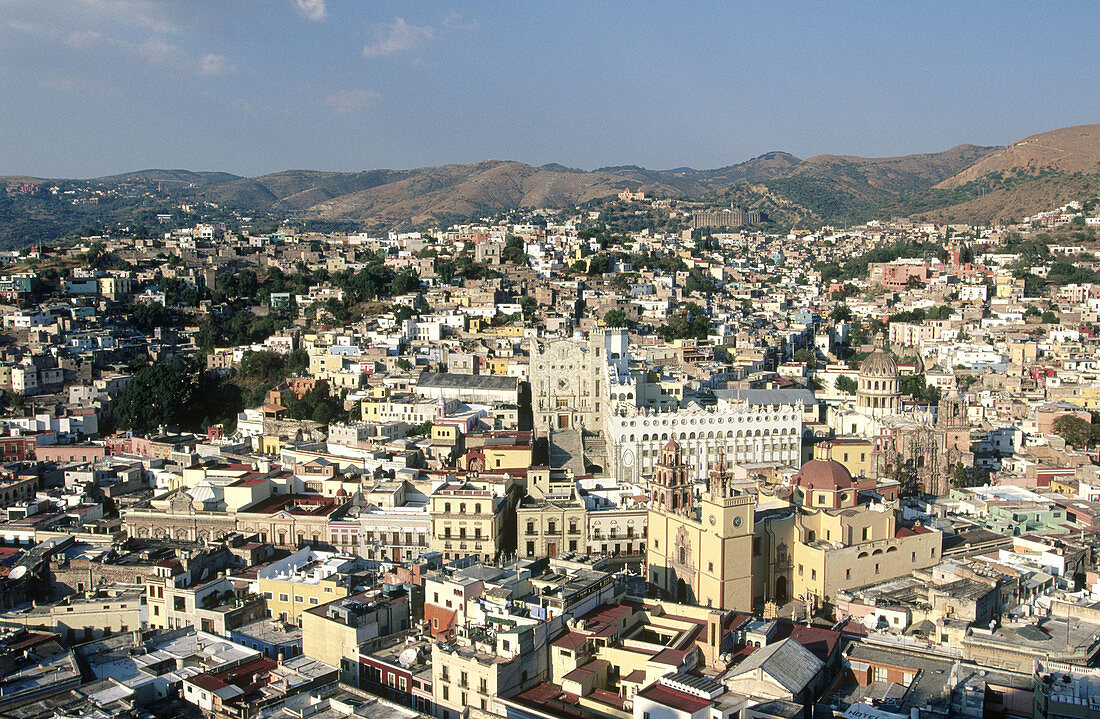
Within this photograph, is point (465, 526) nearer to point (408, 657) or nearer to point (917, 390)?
point (408, 657)

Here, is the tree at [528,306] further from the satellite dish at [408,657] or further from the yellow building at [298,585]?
the satellite dish at [408,657]

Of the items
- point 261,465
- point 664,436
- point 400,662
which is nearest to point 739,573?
point 400,662

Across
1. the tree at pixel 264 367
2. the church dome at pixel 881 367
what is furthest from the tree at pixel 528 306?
the church dome at pixel 881 367

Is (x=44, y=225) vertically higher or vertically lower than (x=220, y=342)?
higher

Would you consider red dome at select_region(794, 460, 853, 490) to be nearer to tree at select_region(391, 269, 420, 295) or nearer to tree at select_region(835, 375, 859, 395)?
tree at select_region(835, 375, 859, 395)

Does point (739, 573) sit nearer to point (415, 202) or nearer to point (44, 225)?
point (44, 225)

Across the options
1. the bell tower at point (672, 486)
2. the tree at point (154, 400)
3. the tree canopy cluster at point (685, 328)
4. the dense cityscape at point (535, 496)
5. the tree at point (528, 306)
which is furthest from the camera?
the tree at point (528, 306)

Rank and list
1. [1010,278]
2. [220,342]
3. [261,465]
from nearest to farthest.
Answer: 1. [261,465]
2. [220,342]
3. [1010,278]
